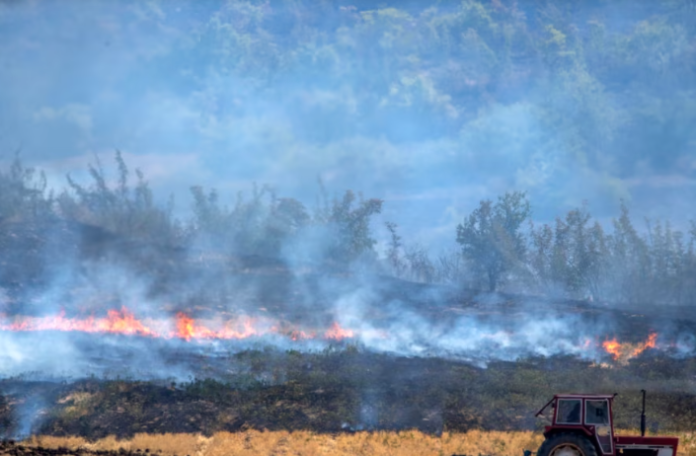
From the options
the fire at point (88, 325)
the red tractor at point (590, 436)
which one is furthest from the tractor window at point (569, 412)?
the fire at point (88, 325)

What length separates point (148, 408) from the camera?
1249 inches

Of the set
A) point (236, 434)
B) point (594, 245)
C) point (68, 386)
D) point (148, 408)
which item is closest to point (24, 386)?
point (68, 386)

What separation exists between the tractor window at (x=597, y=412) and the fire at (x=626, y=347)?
2635 cm

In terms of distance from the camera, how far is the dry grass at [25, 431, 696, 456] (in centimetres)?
2661

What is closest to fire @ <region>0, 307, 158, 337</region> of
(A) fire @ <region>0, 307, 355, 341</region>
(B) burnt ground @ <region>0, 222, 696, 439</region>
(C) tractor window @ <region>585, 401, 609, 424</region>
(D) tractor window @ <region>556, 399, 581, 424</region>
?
(A) fire @ <region>0, 307, 355, 341</region>

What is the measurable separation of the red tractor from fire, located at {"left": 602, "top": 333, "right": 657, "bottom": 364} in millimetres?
25690

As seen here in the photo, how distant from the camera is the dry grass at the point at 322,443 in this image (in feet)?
87.3

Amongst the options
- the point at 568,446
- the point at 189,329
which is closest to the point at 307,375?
the point at 189,329

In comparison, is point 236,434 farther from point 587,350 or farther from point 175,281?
point 175,281

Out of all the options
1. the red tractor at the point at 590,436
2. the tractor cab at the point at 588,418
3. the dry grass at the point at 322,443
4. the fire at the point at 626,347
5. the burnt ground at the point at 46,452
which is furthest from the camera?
the fire at the point at 626,347

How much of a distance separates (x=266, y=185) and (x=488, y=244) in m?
39.2

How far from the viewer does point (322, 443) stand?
27812mm

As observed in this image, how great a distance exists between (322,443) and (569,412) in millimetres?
11633

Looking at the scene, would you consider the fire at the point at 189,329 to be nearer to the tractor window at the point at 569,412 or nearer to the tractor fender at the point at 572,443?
the tractor window at the point at 569,412
